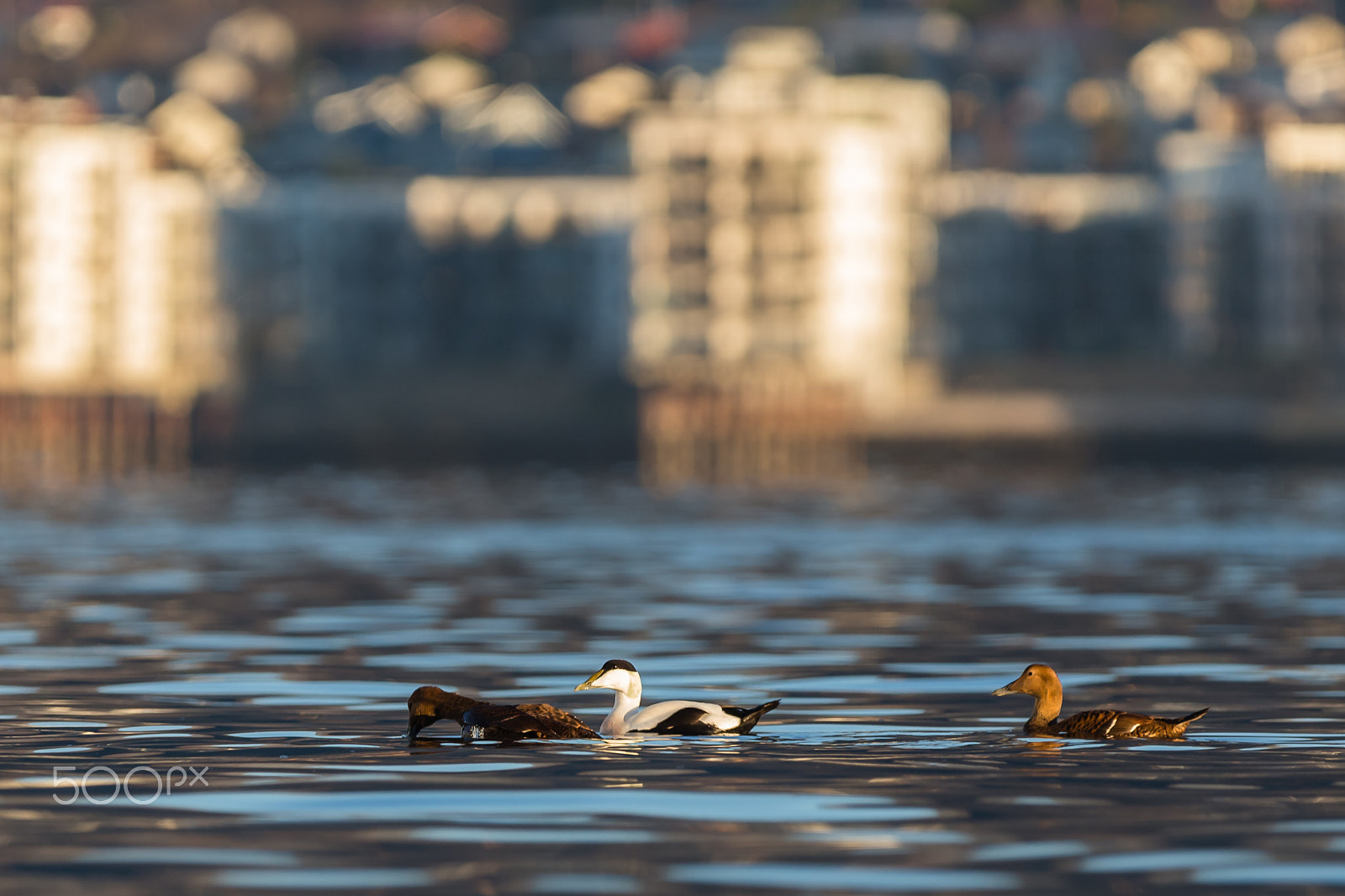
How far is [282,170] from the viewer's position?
198 m

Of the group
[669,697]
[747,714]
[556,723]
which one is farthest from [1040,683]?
[669,697]

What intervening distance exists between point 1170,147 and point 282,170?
5987cm

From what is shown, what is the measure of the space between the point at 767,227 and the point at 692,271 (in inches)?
227

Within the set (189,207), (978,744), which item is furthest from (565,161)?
(978,744)

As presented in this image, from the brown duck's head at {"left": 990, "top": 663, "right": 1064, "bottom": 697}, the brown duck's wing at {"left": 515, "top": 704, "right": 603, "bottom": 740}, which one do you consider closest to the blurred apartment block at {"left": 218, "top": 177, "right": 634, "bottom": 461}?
the brown duck's head at {"left": 990, "top": 663, "right": 1064, "bottom": 697}

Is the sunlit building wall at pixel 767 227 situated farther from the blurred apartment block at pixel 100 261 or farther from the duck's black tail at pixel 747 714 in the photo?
the duck's black tail at pixel 747 714

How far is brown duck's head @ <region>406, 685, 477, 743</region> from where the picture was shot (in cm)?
2495

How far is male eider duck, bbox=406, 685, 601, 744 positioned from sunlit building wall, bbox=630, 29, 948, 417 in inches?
5991

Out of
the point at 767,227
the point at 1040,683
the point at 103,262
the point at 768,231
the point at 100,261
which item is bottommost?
the point at 1040,683

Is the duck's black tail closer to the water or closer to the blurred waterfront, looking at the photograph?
the water

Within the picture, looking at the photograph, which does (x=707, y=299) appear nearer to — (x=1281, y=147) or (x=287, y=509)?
(x=1281, y=147)

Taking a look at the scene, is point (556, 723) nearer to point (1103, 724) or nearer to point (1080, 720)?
point (1080, 720)

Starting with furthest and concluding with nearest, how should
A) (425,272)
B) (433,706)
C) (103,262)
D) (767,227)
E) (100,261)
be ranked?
1. (100,261)
2. (103,262)
3. (425,272)
4. (767,227)
5. (433,706)

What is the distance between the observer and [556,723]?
2486 cm
